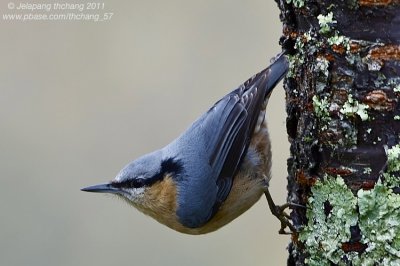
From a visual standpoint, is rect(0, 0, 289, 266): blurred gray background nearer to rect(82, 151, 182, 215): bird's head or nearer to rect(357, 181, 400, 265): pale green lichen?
rect(82, 151, 182, 215): bird's head

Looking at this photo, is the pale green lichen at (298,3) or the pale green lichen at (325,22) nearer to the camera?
the pale green lichen at (325,22)

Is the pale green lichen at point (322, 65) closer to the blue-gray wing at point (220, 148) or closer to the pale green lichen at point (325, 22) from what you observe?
the pale green lichen at point (325, 22)

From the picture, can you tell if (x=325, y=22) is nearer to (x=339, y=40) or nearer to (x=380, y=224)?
(x=339, y=40)

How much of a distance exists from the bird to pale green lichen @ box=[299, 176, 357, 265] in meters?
0.68

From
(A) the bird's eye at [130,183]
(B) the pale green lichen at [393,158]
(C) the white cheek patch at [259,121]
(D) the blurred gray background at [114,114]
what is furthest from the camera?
(D) the blurred gray background at [114,114]

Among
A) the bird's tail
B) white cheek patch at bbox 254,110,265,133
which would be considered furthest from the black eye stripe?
the bird's tail

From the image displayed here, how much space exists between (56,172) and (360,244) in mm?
3486

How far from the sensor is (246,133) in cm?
379

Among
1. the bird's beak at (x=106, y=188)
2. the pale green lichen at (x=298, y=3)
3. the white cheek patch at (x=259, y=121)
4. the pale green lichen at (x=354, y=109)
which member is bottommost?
the bird's beak at (x=106, y=188)

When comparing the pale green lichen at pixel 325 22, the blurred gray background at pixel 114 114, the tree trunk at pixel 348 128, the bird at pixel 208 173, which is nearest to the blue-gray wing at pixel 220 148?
the bird at pixel 208 173

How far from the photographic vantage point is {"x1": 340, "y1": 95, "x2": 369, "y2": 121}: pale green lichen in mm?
2703

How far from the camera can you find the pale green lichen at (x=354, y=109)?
2703 millimetres

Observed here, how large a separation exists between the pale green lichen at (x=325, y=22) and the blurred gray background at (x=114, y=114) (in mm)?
2334

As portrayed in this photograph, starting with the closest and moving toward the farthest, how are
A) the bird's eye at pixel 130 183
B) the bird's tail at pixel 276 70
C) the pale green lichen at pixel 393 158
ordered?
the pale green lichen at pixel 393 158 < the bird's tail at pixel 276 70 < the bird's eye at pixel 130 183
